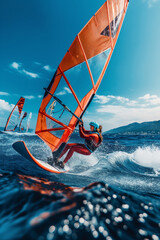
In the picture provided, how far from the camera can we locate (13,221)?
133 cm

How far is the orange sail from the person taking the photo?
4.48m

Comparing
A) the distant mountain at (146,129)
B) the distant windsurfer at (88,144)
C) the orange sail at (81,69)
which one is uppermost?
the distant mountain at (146,129)

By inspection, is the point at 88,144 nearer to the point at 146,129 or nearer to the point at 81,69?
the point at 81,69

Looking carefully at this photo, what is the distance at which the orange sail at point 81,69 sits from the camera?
448 cm

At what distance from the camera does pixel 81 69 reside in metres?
4.84

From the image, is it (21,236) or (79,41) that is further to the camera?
(79,41)

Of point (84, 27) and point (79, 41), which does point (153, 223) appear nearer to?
point (79, 41)

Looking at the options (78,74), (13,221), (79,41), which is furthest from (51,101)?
(13,221)

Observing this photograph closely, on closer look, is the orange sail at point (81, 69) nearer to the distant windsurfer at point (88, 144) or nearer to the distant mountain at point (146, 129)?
the distant windsurfer at point (88, 144)

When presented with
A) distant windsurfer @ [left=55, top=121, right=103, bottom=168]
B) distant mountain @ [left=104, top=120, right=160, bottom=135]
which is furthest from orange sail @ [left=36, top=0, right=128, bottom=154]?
distant mountain @ [left=104, top=120, right=160, bottom=135]

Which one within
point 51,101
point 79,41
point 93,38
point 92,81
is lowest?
point 51,101

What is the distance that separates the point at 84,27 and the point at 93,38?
0.51 meters

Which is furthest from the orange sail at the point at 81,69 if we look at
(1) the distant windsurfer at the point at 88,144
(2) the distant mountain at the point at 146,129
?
(2) the distant mountain at the point at 146,129

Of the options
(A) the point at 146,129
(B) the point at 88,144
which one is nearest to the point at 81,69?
(B) the point at 88,144
